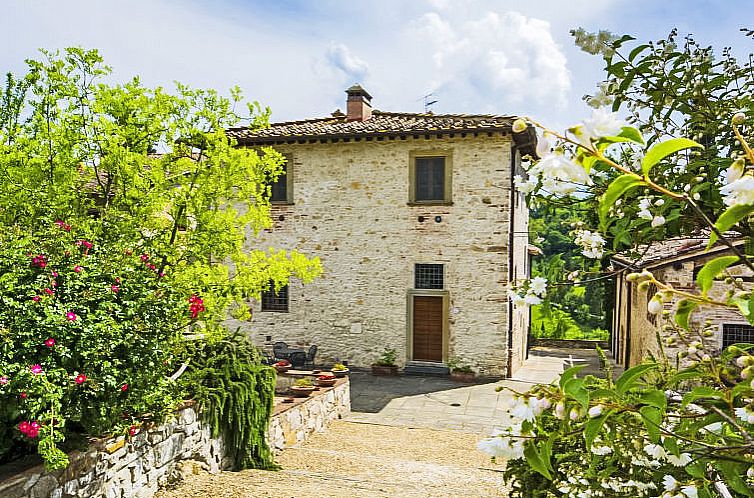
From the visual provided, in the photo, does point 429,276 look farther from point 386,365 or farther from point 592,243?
point 592,243

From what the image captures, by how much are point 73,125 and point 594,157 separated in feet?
19.4

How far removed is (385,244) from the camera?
14430 mm

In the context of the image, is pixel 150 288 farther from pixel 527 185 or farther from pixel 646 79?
pixel 646 79

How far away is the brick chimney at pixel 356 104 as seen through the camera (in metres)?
15.8

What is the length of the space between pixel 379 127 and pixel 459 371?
6231 millimetres

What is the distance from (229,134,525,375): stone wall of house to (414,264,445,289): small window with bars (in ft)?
0.53

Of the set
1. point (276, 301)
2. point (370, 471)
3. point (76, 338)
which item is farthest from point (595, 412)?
point (276, 301)

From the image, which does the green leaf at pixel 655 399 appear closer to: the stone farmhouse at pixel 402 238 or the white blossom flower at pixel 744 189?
the white blossom flower at pixel 744 189

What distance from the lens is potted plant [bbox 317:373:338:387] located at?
33.8ft

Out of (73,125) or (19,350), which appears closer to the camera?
(19,350)

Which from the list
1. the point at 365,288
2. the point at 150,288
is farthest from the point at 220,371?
the point at 365,288

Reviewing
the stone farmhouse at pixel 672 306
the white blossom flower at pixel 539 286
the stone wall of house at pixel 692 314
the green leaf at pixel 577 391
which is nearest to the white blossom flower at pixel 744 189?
the green leaf at pixel 577 391

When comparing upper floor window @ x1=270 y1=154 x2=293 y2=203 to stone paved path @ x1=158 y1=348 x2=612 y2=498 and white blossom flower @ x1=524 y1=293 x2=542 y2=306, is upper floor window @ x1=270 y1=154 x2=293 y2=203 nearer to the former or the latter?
stone paved path @ x1=158 y1=348 x2=612 y2=498

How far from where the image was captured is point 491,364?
1364 centimetres
